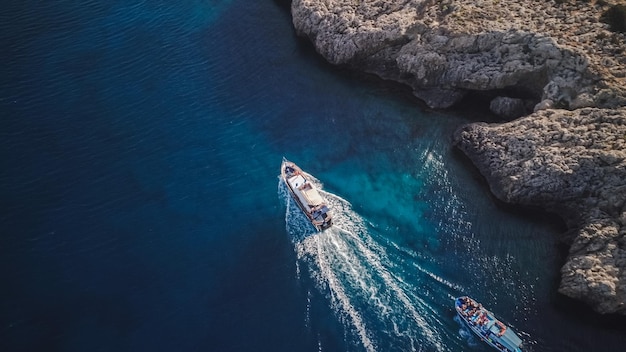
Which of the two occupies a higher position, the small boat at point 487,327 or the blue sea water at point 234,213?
the blue sea water at point 234,213

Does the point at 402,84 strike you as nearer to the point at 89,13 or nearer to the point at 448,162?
the point at 448,162

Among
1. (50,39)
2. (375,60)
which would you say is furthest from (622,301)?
(50,39)

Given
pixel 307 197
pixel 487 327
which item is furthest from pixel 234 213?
pixel 487 327

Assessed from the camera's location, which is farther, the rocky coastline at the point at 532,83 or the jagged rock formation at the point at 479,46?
the jagged rock formation at the point at 479,46

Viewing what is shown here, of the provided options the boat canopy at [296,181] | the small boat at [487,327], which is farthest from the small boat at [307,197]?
the small boat at [487,327]

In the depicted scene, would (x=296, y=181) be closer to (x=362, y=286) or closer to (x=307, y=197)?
(x=307, y=197)

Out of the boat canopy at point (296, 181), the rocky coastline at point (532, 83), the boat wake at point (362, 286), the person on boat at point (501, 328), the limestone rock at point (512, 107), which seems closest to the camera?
the person on boat at point (501, 328)

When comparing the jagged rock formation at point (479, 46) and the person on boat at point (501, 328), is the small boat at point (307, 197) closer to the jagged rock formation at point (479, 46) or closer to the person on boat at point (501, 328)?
the person on boat at point (501, 328)
